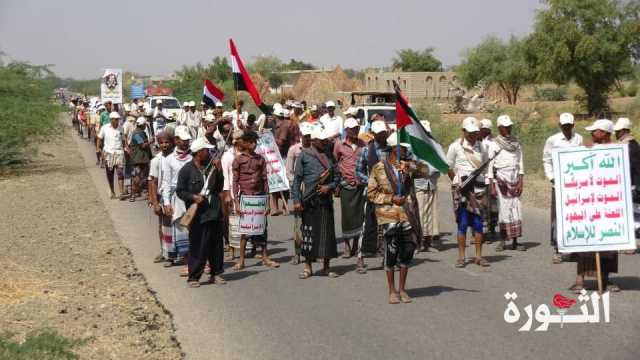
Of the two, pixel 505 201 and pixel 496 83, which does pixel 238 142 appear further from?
pixel 496 83

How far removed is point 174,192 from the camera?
1125cm

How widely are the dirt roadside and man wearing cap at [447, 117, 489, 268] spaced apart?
361cm

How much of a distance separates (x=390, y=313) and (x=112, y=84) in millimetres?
38691

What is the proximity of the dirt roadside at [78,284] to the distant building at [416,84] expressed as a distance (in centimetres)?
4560

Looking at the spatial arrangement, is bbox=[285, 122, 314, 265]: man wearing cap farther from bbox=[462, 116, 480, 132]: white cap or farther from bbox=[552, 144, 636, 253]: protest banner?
bbox=[552, 144, 636, 253]: protest banner

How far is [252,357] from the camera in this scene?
7.32 meters

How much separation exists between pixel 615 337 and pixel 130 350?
3909mm

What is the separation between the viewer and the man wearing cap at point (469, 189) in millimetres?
10898

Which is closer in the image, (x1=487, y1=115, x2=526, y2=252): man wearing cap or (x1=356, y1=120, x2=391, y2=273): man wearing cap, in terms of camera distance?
(x1=356, y1=120, x2=391, y2=273): man wearing cap

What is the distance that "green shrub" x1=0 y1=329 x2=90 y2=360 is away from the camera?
7326 millimetres

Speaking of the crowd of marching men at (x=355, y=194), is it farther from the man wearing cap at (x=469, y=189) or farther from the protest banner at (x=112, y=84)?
the protest banner at (x=112, y=84)

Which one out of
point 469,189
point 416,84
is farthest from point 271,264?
point 416,84

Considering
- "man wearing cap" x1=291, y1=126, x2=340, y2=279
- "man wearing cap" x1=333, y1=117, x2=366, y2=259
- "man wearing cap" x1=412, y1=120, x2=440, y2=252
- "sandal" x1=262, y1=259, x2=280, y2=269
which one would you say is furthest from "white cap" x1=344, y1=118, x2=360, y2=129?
"sandal" x1=262, y1=259, x2=280, y2=269

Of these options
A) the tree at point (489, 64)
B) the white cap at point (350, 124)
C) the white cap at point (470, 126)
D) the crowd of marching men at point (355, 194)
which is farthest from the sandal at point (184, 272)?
the tree at point (489, 64)
